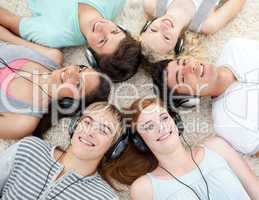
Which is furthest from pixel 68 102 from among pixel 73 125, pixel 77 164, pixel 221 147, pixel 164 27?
pixel 221 147

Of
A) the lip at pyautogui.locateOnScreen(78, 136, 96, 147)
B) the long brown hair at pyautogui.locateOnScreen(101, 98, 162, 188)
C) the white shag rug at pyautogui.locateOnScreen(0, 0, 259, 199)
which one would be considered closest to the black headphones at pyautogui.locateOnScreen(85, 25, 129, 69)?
the white shag rug at pyautogui.locateOnScreen(0, 0, 259, 199)

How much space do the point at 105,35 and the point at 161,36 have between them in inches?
7.9

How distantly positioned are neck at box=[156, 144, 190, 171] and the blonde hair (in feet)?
0.53

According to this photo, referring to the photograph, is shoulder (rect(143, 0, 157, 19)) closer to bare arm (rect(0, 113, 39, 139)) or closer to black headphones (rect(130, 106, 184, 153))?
black headphones (rect(130, 106, 184, 153))

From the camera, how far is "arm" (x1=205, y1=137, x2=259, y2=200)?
1600 millimetres

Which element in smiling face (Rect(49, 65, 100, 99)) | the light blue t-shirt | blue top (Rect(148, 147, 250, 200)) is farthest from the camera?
the light blue t-shirt

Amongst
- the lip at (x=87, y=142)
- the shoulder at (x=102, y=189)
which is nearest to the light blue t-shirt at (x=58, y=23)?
the lip at (x=87, y=142)

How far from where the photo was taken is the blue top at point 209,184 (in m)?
1.54

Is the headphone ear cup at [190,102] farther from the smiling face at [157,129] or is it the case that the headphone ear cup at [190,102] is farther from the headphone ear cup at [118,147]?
the headphone ear cup at [118,147]

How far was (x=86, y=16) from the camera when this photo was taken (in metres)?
1.75

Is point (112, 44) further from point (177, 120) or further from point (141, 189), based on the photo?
point (141, 189)

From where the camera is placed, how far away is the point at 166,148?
5.08 feet

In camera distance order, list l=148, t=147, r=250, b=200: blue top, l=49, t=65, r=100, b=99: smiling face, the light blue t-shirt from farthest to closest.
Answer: the light blue t-shirt → l=49, t=65, r=100, b=99: smiling face → l=148, t=147, r=250, b=200: blue top

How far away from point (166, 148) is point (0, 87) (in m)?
0.64
